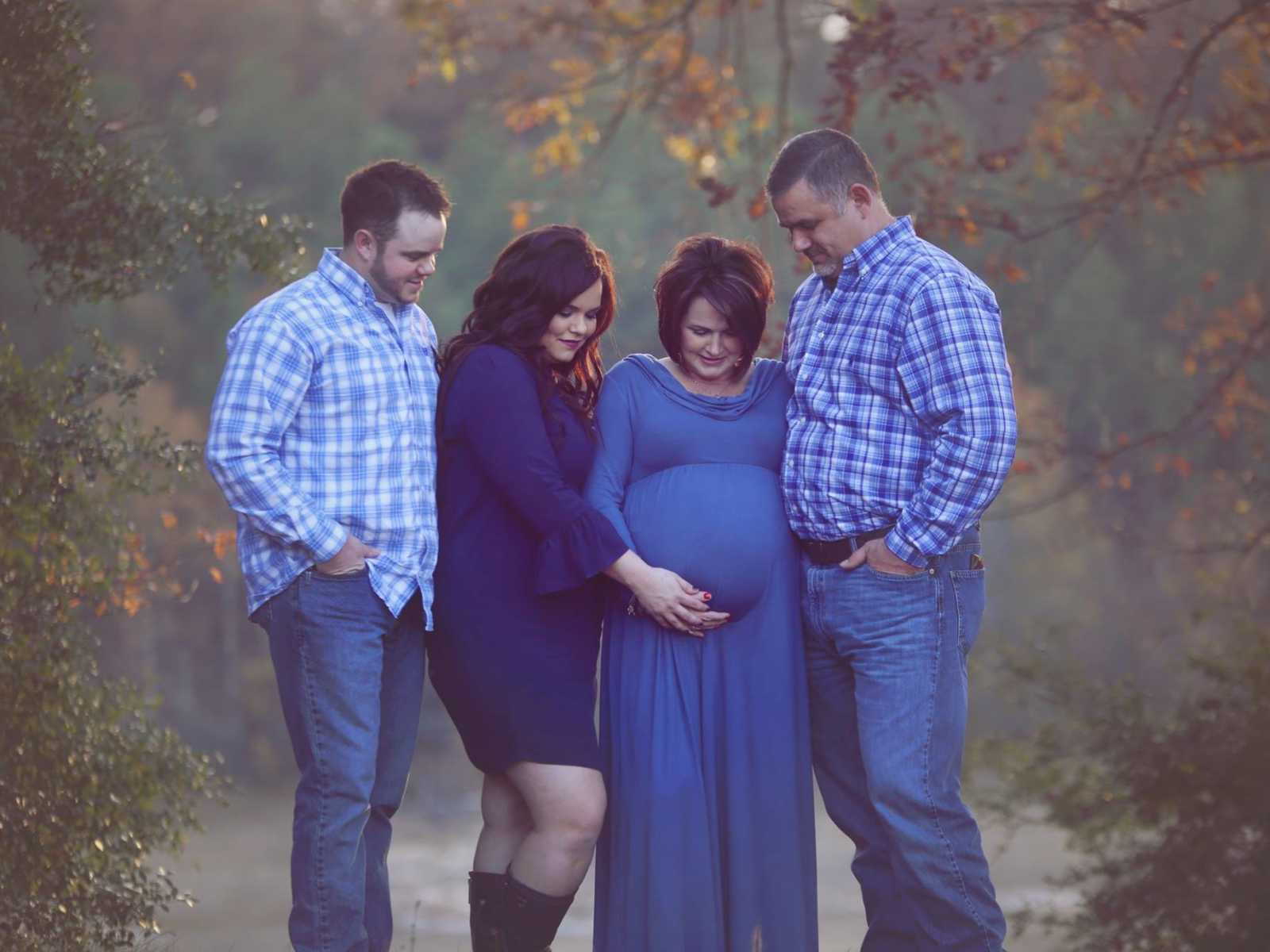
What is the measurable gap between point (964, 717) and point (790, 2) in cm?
Result: 2003

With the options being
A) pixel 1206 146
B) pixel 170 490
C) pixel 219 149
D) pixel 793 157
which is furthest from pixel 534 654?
pixel 219 149

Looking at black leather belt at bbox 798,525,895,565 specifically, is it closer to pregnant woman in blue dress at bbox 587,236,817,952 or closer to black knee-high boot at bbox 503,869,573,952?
pregnant woman in blue dress at bbox 587,236,817,952

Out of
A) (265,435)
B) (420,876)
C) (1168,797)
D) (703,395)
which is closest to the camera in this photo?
(265,435)

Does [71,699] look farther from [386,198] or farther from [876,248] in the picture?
[876,248]

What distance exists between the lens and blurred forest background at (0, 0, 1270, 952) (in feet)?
15.7

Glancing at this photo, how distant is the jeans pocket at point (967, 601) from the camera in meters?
3.56

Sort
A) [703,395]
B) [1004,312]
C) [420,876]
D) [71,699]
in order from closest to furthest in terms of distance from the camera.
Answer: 1. [703,395]
2. [71,699]
3. [1004,312]
4. [420,876]

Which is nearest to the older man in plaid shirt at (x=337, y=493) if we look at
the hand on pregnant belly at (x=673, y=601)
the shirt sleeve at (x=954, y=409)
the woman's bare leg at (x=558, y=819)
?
the woman's bare leg at (x=558, y=819)

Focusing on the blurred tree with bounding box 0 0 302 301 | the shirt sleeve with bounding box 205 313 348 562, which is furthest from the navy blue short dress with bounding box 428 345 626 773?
the blurred tree with bounding box 0 0 302 301

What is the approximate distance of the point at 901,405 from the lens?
353cm

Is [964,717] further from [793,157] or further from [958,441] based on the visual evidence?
[793,157]

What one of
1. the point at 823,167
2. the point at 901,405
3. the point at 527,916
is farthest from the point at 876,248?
the point at 527,916

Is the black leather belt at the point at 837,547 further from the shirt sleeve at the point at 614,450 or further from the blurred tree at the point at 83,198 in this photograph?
the blurred tree at the point at 83,198

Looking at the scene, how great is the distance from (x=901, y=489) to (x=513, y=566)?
0.86 m
